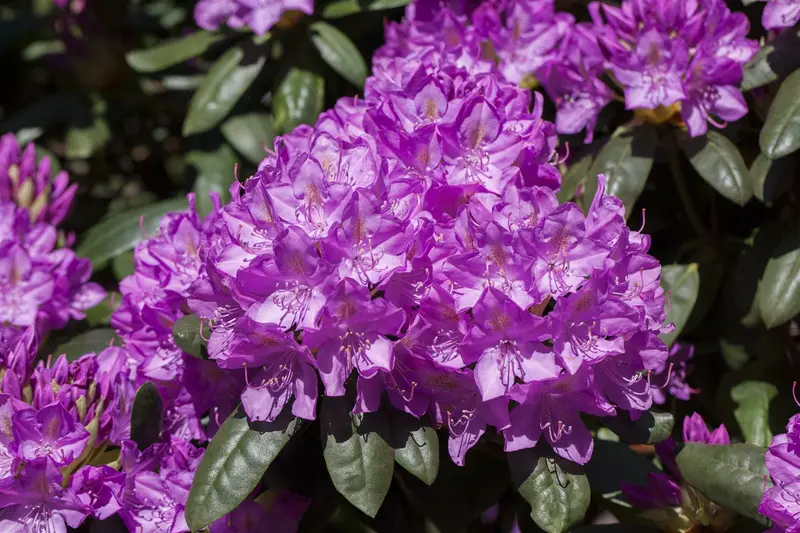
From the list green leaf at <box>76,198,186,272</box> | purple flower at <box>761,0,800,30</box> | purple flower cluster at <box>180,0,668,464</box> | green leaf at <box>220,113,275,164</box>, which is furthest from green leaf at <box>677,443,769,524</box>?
green leaf at <box>76,198,186,272</box>

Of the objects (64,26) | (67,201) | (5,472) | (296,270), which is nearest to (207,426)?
(5,472)

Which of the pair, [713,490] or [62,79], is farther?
[62,79]

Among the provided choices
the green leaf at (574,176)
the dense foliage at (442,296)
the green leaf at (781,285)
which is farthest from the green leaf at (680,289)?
the green leaf at (574,176)

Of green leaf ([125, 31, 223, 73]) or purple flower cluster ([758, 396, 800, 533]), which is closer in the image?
purple flower cluster ([758, 396, 800, 533])

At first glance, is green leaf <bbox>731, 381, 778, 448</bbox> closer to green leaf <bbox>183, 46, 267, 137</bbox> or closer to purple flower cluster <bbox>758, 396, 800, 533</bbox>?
purple flower cluster <bbox>758, 396, 800, 533</bbox>

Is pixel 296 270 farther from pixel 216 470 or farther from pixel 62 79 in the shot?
pixel 62 79

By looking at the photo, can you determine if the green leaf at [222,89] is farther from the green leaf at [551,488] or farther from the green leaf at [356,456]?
the green leaf at [551,488]
